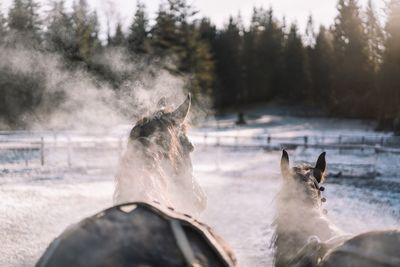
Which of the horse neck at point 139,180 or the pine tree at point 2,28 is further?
the pine tree at point 2,28

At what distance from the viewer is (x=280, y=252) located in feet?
12.7

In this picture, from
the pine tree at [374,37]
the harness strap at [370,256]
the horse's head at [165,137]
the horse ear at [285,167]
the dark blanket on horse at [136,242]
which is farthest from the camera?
the pine tree at [374,37]

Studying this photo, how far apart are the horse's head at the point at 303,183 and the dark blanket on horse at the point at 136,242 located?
2.53m

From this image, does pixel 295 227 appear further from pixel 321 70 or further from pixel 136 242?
pixel 321 70

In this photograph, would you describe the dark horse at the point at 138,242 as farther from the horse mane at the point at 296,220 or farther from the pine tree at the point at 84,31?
the pine tree at the point at 84,31

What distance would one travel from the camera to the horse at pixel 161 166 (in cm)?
280

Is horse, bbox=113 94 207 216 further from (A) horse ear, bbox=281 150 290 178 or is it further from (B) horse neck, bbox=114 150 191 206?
(A) horse ear, bbox=281 150 290 178

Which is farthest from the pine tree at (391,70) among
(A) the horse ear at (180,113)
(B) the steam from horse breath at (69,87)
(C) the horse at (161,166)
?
(C) the horse at (161,166)

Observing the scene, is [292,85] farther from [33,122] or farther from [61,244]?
[61,244]

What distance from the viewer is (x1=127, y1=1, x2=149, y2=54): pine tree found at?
43.0 m

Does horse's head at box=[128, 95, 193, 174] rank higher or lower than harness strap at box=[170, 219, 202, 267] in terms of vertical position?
higher

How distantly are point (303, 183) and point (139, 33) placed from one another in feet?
144

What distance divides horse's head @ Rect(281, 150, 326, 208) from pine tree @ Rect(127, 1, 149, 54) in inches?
1497

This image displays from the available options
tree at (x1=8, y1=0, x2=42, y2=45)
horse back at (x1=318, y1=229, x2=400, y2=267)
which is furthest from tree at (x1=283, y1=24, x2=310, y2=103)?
horse back at (x1=318, y1=229, x2=400, y2=267)
